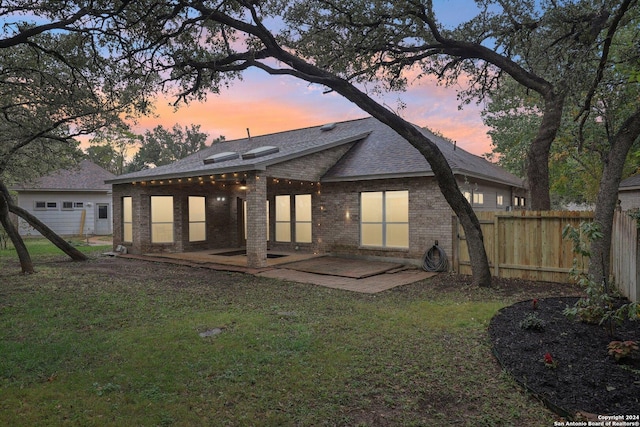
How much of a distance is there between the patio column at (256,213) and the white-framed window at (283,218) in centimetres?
346

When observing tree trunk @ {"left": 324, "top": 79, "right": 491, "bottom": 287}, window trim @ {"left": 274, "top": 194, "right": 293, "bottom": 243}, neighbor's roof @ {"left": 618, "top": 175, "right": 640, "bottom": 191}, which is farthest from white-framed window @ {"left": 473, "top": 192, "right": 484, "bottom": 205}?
neighbor's roof @ {"left": 618, "top": 175, "right": 640, "bottom": 191}

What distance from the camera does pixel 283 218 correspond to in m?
13.8

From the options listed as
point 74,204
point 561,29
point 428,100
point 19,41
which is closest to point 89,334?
point 19,41

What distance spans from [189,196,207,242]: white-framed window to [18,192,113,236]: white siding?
11.8 meters

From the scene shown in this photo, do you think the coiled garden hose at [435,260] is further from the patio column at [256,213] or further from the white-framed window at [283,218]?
the white-framed window at [283,218]

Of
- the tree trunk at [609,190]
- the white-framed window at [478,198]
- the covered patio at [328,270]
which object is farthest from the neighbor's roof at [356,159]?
the tree trunk at [609,190]

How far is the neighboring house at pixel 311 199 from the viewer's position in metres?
10.3

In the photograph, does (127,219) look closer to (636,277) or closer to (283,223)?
(283,223)

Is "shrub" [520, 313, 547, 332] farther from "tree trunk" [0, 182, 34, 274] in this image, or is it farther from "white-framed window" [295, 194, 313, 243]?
"tree trunk" [0, 182, 34, 274]

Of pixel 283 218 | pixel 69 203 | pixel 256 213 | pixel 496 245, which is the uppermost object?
pixel 69 203

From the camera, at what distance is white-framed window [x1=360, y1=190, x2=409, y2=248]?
10922 mm

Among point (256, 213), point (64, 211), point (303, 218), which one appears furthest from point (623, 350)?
point (64, 211)

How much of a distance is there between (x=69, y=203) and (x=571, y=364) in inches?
1056

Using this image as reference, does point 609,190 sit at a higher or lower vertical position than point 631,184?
lower
